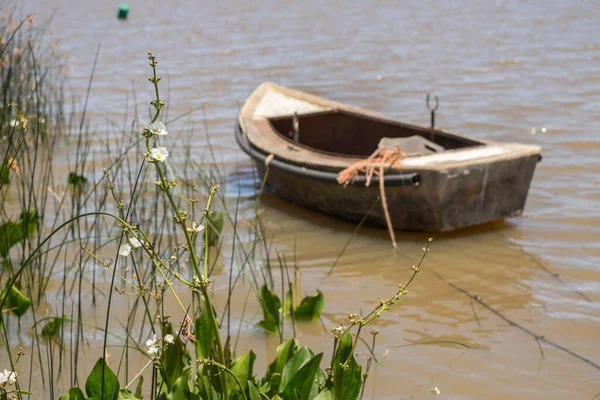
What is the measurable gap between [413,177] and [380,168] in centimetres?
21

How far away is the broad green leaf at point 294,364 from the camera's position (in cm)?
259

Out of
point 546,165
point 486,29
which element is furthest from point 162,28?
point 546,165

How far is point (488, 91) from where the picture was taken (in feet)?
29.6

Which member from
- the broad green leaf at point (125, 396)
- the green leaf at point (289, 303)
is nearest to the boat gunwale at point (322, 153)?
the green leaf at point (289, 303)

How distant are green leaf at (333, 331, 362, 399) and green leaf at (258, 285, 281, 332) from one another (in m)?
1.01

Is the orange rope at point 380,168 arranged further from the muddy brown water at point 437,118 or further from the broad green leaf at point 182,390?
the broad green leaf at point 182,390

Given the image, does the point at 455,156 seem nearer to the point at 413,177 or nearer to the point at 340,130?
the point at 413,177

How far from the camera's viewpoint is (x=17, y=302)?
12.0 ft

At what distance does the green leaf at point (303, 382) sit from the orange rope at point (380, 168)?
2.37 metres

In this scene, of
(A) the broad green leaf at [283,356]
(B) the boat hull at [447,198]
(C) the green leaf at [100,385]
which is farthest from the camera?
(B) the boat hull at [447,198]

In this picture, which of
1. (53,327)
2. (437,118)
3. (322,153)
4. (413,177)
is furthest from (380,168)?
(437,118)

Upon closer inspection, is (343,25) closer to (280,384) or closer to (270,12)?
(270,12)

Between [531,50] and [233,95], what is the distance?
4.16 meters

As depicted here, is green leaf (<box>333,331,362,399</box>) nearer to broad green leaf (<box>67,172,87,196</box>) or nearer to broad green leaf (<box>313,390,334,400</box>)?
broad green leaf (<box>313,390,334,400</box>)
